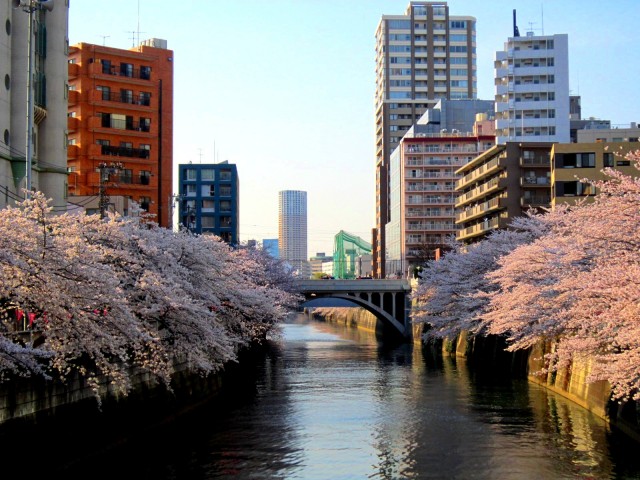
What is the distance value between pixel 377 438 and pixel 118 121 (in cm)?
5060

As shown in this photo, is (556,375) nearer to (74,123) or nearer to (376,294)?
(74,123)

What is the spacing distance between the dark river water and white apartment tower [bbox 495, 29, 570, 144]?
59.9 m

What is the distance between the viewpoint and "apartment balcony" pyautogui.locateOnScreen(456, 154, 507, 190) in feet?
276

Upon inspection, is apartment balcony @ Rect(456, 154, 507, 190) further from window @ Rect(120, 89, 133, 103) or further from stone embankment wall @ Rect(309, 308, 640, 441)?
window @ Rect(120, 89, 133, 103)

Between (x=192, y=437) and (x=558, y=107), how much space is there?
266 feet

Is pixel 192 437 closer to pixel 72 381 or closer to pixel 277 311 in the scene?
pixel 72 381

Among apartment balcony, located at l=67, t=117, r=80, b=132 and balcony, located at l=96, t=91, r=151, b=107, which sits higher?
balcony, located at l=96, t=91, r=151, b=107

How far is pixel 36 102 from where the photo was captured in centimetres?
4584

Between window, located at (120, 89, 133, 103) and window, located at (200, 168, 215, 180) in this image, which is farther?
window, located at (200, 168, 215, 180)

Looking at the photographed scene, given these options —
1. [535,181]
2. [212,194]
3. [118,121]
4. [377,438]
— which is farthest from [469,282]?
[212,194]

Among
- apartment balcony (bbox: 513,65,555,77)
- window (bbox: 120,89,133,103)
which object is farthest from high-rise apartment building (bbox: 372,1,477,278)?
window (bbox: 120,89,133,103)

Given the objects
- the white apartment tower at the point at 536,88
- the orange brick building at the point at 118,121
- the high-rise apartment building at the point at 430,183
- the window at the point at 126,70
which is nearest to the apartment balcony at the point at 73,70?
the orange brick building at the point at 118,121

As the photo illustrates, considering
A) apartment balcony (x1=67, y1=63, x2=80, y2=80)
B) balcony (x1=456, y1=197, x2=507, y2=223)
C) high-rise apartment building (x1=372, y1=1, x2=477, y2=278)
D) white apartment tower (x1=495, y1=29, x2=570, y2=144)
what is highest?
high-rise apartment building (x1=372, y1=1, x2=477, y2=278)

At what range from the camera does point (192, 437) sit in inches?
1174
